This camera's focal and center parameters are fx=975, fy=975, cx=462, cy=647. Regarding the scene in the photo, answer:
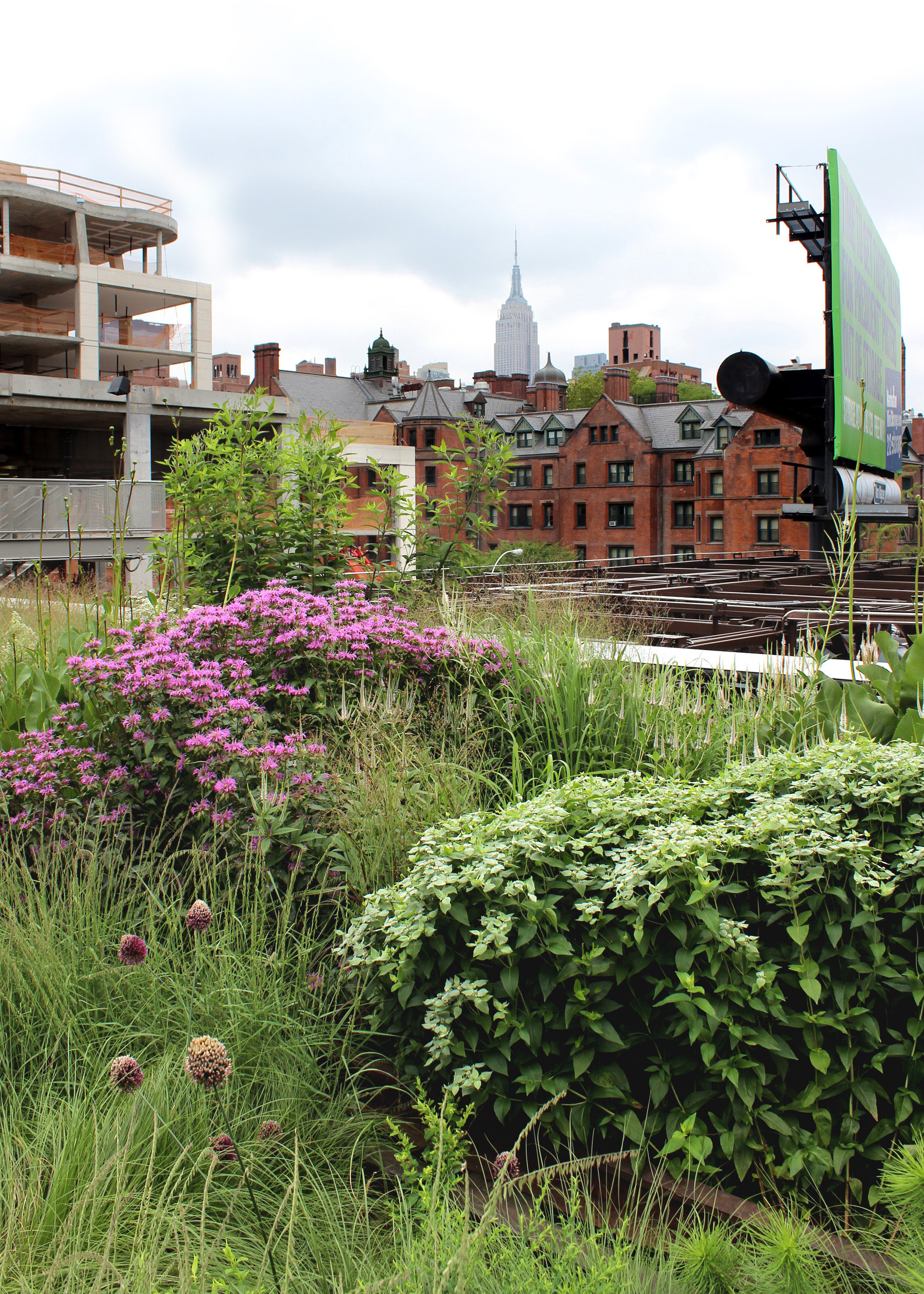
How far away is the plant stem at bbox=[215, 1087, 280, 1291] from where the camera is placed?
2.08 metres

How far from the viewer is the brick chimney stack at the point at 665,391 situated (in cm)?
6438

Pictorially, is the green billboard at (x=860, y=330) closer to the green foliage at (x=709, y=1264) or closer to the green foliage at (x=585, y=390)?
the green foliage at (x=709, y=1264)

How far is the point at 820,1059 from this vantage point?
9.20 ft

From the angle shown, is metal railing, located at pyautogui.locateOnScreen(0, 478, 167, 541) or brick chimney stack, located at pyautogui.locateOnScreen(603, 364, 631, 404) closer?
metal railing, located at pyautogui.locateOnScreen(0, 478, 167, 541)

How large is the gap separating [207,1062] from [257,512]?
5606 millimetres

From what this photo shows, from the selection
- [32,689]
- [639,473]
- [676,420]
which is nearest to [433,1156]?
[32,689]

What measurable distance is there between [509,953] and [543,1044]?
1.11ft

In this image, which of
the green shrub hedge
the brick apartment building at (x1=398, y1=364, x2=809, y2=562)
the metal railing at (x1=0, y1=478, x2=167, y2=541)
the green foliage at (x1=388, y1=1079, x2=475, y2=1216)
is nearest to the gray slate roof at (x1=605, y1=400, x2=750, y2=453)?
the brick apartment building at (x1=398, y1=364, x2=809, y2=562)

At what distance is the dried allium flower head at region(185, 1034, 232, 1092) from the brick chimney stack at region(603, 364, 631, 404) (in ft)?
209

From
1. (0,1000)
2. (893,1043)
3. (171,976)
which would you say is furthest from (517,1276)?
(0,1000)

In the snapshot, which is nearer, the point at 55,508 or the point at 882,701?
the point at 882,701

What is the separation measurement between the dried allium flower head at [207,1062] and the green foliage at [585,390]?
298ft

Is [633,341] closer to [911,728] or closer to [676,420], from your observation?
[676,420]

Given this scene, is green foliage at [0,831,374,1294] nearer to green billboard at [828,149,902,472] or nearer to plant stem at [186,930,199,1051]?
plant stem at [186,930,199,1051]
